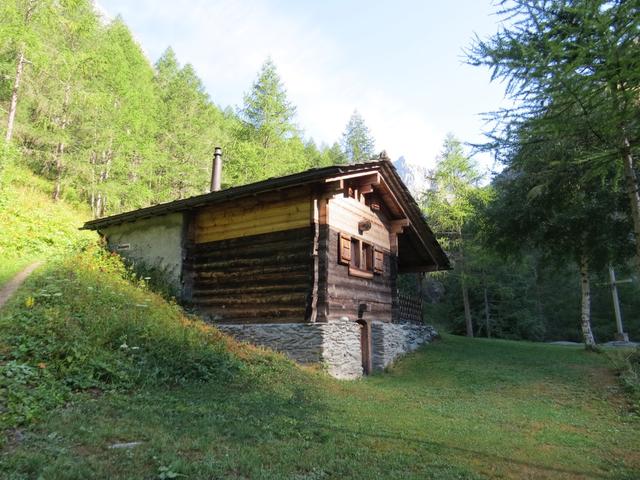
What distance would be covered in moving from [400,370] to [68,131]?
21.2 m

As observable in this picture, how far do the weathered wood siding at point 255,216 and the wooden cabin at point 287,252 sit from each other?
0.03m

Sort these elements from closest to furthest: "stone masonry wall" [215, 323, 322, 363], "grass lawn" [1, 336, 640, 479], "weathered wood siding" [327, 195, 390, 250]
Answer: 1. "grass lawn" [1, 336, 640, 479]
2. "stone masonry wall" [215, 323, 322, 363]
3. "weathered wood siding" [327, 195, 390, 250]

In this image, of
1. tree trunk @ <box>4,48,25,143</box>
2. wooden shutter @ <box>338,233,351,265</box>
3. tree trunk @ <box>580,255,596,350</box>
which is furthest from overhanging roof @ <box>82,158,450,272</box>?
tree trunk @ <box>4,48,25,143</box>

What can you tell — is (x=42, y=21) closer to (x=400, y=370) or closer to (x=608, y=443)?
(x=400, y=370)

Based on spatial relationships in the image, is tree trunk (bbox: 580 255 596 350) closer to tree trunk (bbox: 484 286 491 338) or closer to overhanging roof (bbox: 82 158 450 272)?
overhanging roof (bbox: 82 158 450 272)

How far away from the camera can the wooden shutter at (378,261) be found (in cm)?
1456

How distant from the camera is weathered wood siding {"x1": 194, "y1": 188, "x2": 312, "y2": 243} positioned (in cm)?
1195

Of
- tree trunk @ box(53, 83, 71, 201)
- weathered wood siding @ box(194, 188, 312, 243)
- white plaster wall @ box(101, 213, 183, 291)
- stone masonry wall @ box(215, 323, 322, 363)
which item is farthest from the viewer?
tree trunk @ box(53, 83, 71, 201)

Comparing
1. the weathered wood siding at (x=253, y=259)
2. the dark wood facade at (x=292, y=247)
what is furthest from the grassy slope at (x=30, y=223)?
the weathered wood siding at (x=253, y=259)

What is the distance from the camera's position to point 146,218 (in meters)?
15.0

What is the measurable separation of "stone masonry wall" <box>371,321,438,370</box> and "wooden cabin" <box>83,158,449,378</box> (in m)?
0.18

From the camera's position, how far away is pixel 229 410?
246 inches

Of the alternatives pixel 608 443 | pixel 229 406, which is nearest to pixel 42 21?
pixel 229 406

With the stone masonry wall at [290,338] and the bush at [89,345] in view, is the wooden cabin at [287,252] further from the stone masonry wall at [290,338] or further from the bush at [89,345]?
the bush at [89,345]
